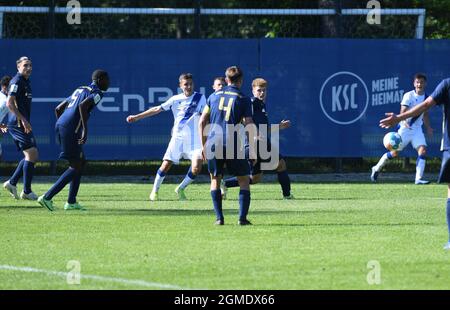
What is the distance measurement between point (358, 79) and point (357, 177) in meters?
2.17

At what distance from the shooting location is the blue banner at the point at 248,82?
24562 millimetres

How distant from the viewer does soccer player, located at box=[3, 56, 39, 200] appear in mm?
17484

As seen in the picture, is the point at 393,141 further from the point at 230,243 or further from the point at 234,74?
the point at 230,243

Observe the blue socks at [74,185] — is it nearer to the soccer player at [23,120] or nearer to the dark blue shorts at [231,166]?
the soccer player at [23,120]

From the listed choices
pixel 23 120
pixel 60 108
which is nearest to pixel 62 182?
pixel 60 108

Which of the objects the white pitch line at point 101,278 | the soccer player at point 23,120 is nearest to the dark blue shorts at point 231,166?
the white pitch line at point 101,278

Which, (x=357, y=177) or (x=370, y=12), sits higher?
(x=370, y=12)

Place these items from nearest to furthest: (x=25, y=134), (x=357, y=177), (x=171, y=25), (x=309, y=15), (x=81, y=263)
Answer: (x=81, y=263), (x=25, y=134), (x=357, y=177), (x=309, y=15), (x=171, y=25)

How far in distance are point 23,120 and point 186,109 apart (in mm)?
2992

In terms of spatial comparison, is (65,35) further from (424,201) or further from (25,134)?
(424,201)

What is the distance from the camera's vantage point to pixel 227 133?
14.2 m

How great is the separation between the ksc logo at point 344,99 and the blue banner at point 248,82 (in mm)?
22

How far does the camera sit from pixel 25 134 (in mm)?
18297
